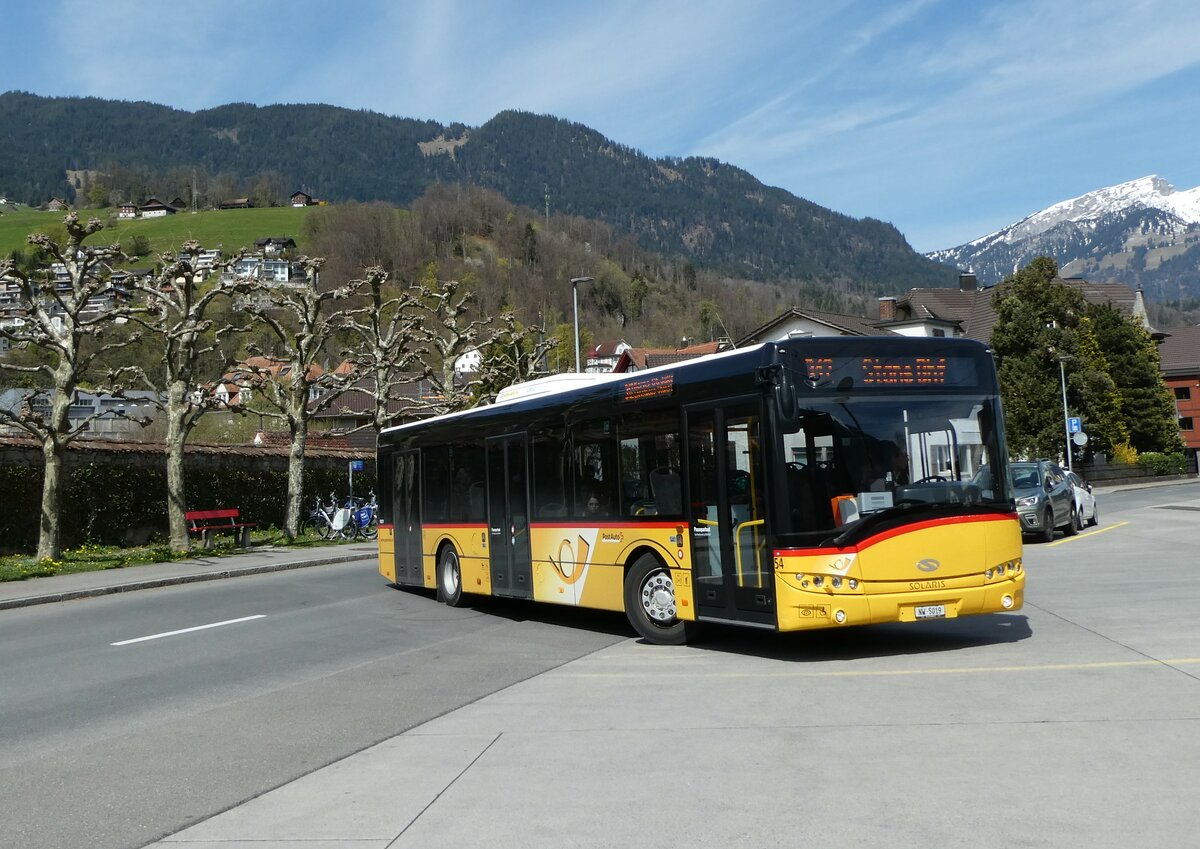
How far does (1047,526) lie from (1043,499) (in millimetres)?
614

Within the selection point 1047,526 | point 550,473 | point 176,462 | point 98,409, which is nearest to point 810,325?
point 98,409

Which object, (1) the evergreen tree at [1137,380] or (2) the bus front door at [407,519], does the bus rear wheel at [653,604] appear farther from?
(1) the evergreen tree at [1137,380]

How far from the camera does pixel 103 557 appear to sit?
26.0 metres

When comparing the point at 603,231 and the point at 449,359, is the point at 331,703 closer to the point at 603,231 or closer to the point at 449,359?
the point at 449,359

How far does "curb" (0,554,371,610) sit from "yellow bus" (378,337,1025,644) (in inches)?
445

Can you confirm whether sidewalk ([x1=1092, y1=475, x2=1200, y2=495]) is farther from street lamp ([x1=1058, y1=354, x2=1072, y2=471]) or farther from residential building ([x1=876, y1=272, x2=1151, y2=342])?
residential building ([x1=876, y1=272, x2=1151, y2=342])

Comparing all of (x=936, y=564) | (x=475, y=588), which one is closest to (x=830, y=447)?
(x=936, y=564)

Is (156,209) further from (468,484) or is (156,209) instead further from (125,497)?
(468,484)

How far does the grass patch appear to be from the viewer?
75.6 ft

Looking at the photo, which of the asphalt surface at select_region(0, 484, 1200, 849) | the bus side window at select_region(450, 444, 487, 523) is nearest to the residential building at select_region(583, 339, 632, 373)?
the bus side window at select_region(450, 444, 487, 523)

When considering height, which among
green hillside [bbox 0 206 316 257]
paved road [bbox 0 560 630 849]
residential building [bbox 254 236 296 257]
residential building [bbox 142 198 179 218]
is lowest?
paved road [bbox 0 560 630 849]

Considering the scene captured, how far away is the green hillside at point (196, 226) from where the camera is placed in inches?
5133

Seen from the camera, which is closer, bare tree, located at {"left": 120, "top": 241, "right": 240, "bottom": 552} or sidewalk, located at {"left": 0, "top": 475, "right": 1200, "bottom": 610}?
sidewalk, located at {"left": 0, "top": 475, "right": 1200, "bottom": 610}

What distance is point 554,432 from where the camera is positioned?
13.7 metres
